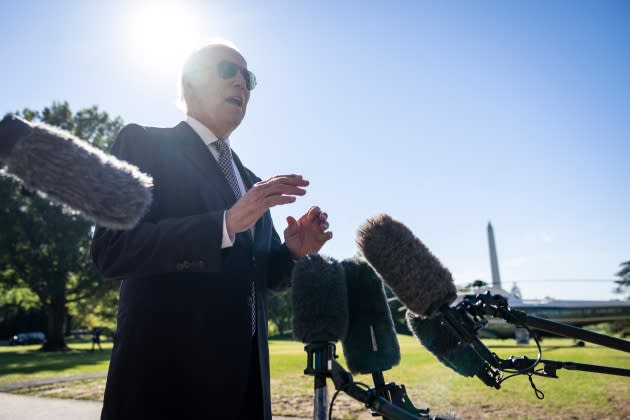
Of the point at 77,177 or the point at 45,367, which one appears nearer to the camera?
the point at 77,177

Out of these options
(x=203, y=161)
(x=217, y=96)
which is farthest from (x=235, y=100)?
(x=203, y=161)

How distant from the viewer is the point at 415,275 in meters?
1.60

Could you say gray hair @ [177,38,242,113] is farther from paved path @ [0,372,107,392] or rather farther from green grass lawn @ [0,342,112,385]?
green grass lawn @ [0,342,112,385]

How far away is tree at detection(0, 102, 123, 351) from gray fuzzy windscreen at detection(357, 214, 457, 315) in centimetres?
3159

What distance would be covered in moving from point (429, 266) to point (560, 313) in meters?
37.1

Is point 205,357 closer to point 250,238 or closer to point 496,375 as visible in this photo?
point 250,238

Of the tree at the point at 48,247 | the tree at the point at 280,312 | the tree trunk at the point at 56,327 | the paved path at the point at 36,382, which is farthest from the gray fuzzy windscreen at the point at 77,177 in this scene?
the tree at the point at 280,312

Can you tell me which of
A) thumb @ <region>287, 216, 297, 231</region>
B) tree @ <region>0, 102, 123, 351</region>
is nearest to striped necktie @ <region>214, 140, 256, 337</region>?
thumb @ <region>287, 216, 297, 231</region>

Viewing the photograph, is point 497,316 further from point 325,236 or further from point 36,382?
point 36,382

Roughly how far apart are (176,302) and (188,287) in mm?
82

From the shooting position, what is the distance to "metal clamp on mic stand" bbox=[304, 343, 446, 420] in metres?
1.34

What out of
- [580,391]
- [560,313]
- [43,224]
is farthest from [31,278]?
[560,313]

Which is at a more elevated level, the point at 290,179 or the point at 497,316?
the point at 290,179

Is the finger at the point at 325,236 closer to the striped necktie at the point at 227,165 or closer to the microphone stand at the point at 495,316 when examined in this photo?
the striped necktie at the point at 227,165
